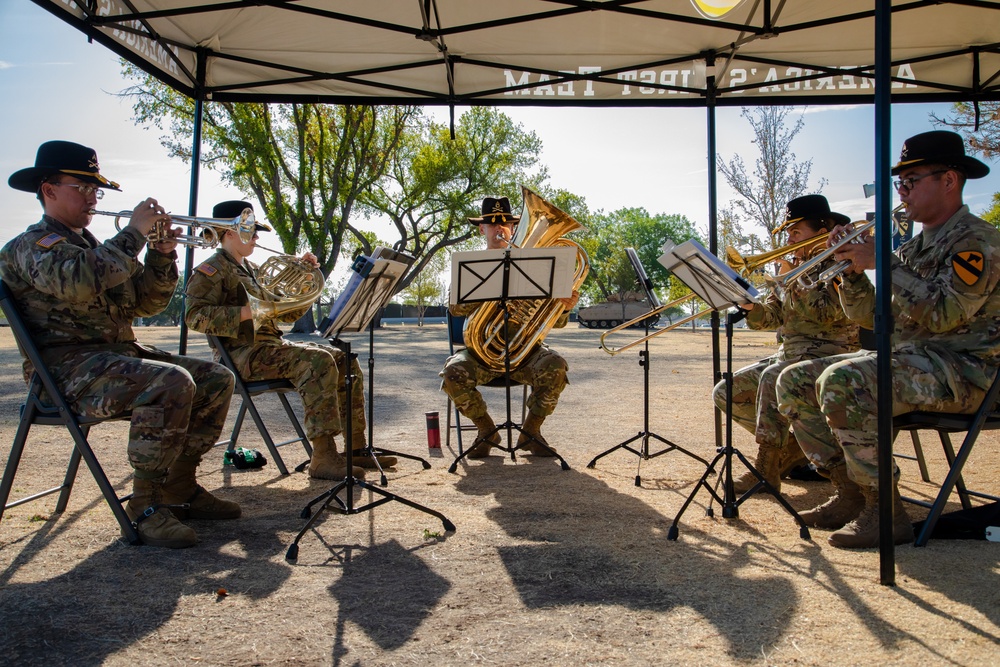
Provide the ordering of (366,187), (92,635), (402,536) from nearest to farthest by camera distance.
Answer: (92,635), (402,536), (366,187)

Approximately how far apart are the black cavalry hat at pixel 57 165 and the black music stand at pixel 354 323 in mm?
1523

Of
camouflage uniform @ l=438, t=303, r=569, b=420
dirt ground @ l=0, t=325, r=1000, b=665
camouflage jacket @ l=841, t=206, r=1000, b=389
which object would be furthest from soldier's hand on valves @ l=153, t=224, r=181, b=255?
camouflage jacket @ l=841, t=206, r=1000, b=389

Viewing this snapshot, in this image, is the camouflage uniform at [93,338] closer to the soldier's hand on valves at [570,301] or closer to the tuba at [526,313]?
the tuba at [526,313]

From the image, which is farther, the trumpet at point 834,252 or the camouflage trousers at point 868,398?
the trumpet at point 834,252

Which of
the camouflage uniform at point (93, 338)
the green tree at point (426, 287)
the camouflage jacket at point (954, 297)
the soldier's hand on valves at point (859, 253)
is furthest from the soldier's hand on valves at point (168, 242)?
the green tree at point (426, 287)

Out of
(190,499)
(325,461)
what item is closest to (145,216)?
(190,499)

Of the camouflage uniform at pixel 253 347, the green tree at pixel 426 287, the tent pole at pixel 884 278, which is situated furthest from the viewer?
the green tree at pixel 426 287

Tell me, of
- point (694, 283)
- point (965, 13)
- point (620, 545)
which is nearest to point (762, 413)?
point (694, 283)

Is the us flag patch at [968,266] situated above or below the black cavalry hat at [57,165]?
below

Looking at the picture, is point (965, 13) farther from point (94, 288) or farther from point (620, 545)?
point (94, 288)

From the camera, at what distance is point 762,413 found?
4.54 metres

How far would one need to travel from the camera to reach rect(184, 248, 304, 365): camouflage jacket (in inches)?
200

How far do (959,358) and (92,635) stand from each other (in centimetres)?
388

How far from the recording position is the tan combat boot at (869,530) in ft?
11.8
